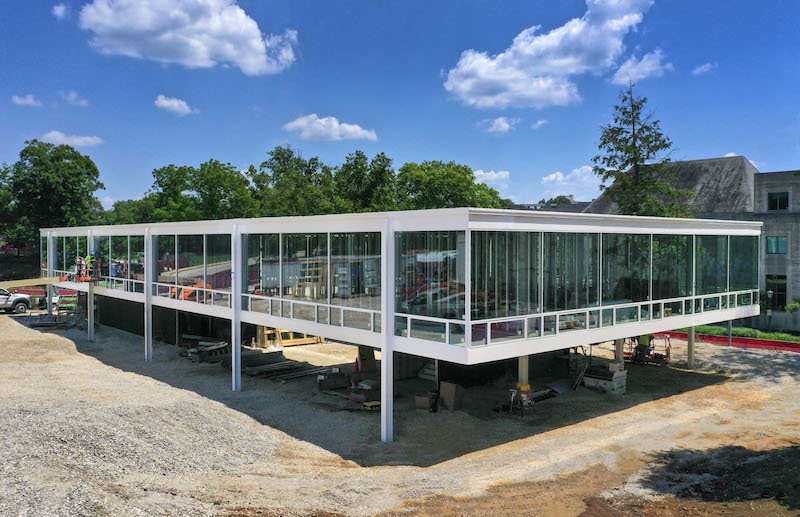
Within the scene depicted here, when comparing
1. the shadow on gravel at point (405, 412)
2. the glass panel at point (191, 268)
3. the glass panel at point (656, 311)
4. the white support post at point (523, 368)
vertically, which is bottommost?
the shadow on gravel at point (405, 412)

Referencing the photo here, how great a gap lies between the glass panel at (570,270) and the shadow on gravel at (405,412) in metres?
3.57

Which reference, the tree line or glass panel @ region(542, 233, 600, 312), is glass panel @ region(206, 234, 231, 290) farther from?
A: the tree line

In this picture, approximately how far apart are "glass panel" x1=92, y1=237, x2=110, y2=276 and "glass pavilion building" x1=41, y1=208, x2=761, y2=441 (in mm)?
5325

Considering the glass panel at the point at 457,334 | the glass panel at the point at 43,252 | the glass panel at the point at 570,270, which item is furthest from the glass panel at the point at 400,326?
the glass panel at the point at 43,252

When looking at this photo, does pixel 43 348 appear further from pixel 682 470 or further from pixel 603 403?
pixel 682 470

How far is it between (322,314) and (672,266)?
11.7 meters

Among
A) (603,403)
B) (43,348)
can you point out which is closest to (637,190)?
(603,403)

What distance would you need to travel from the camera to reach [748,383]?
881 inches

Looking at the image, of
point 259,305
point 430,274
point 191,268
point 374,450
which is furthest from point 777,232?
point 191,268

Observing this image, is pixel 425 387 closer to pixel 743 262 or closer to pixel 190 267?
pixel 190 267

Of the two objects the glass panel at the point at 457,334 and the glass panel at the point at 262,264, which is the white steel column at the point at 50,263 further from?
the glass panel at the point at 457,334

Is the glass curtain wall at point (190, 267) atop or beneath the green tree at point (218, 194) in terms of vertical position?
beneath

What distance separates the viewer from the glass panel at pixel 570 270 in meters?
16.0

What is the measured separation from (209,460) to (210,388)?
7.69 m
